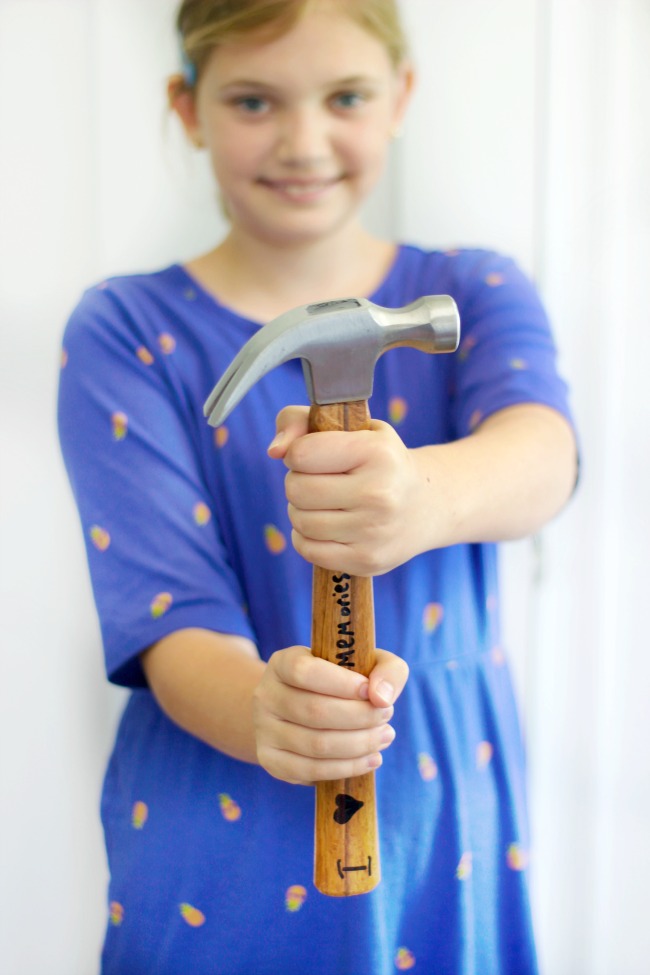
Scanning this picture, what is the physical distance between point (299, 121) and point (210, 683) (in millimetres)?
359

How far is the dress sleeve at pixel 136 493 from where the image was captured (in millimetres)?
658

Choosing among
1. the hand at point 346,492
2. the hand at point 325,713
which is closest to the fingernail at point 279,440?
the hand at point 346,492

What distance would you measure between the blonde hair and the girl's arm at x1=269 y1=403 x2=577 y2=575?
0.28m

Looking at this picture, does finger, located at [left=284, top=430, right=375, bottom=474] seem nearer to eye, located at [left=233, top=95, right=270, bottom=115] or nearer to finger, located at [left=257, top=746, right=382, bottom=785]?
finger, located at [left=257, top=746, right=382, bottom=785]

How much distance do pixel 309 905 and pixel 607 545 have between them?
0.43 metres

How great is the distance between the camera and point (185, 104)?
2.43 ft

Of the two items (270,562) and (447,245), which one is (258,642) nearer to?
(270,562)

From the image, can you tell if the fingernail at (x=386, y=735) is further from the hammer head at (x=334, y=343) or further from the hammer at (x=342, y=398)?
the hammer head at (x=334, y=343)

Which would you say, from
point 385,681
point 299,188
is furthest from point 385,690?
point 299,188

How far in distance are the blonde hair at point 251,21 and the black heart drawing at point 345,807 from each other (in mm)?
464

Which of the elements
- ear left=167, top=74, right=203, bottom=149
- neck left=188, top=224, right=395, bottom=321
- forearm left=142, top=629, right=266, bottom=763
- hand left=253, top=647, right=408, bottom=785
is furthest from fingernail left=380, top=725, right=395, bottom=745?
ear left=167, top=74, right=203, bottom=149

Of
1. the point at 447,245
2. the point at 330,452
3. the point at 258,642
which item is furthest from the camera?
the point at 447,245

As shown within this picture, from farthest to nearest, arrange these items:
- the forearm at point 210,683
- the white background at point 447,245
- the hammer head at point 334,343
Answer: the white background at point 447,245 < the forearm at point 210,683 < the hammer head at point 334,343

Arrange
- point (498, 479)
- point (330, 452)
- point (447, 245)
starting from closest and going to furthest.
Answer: point (330, 452)
point (498, 479)
point (447, 245)
